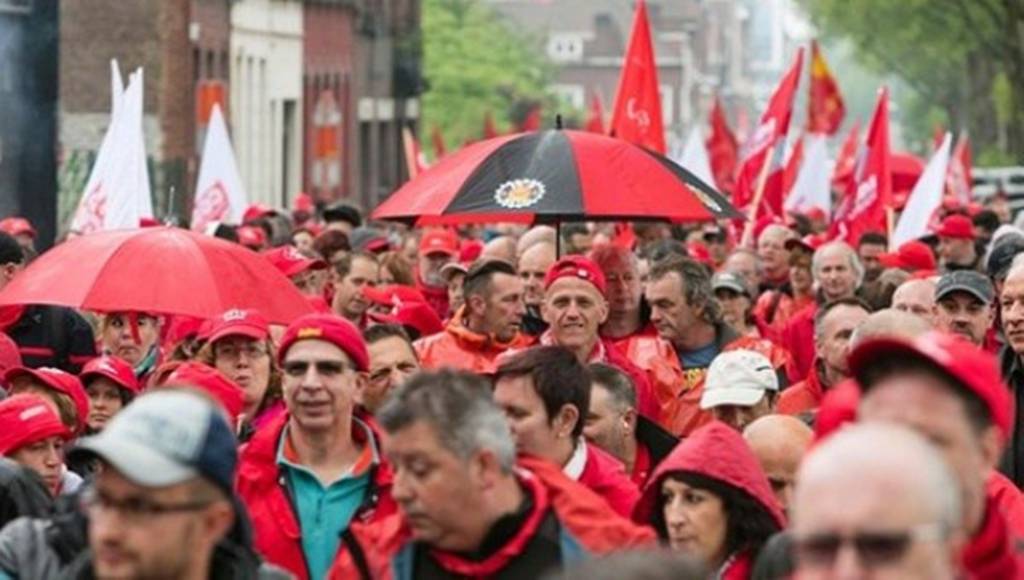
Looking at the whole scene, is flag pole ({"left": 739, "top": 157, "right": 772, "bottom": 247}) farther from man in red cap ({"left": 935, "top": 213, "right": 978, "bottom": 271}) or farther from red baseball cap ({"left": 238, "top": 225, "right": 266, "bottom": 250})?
red baseball cap ({"left": 238, "top": 225, "right": 266, "bottom": 250})

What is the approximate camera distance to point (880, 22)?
83188mm

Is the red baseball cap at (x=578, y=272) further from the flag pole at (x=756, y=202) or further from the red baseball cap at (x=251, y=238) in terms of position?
the flag pole at (x=756, y=202)

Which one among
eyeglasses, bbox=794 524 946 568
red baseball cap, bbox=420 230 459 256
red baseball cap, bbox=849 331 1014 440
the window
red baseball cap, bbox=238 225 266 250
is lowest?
the window

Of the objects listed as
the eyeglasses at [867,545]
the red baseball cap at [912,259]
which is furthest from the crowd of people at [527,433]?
the red baseball cap at [912,259]

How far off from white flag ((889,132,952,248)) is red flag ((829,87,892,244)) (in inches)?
5.8

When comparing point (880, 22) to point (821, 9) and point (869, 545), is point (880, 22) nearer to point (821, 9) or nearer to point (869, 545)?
point (821, 9)

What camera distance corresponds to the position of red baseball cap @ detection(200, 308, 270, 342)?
469 inches

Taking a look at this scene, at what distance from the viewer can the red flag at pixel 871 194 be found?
23.4 m

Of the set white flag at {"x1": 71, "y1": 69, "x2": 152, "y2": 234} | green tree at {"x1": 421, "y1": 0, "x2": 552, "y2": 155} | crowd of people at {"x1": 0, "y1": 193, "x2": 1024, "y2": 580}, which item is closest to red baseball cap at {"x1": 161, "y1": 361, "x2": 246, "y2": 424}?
crowd of people at {"x1": 0, "y1": 193, "x2": 1024, "y2": 580}

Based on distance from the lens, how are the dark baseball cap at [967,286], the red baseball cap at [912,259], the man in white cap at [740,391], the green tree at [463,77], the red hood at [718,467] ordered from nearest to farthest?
the red hood at [718,467], the man in white cap at [740,391], the dark baseball cap at [967,286], the red baseball cap at [912,259], the green tree at [463,77]

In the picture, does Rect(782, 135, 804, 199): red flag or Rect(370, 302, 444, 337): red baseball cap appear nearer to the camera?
Rect(370, 302, 444, 337): red baseball cap

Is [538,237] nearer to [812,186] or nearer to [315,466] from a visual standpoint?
[315,466]

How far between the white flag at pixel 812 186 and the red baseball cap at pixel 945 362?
2285 centimetres

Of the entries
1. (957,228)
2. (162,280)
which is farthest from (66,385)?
(957,228)
